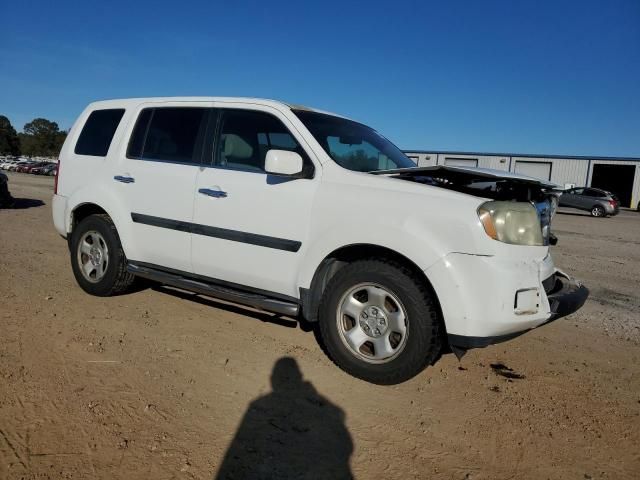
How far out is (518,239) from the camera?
2965mm

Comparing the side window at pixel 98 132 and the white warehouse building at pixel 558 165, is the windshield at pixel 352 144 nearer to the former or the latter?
the side window at pixel 98 132

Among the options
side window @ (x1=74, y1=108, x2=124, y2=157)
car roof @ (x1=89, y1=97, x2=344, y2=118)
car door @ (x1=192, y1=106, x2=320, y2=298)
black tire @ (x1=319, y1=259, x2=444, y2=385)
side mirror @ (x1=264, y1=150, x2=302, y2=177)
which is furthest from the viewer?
side window @ (x1=74, y1=108, x2=124, y2=157)

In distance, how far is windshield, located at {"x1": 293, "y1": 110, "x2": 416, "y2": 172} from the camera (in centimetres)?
369

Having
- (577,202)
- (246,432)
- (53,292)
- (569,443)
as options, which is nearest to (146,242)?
(53,292)

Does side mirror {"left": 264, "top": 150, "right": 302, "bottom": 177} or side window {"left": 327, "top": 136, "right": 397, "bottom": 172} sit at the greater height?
side window {"left": 327, "top": 136, "right": 397, "bottom": 172}

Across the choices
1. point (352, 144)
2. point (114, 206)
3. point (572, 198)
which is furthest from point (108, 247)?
point (572, 198)

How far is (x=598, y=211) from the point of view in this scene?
23.8 metres

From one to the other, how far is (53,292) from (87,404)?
264cm

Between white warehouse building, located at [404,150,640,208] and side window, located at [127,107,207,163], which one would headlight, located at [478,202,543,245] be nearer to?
side window, located at [127,107,207,163]

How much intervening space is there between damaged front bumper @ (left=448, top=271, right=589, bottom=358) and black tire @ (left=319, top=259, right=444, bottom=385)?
163mm

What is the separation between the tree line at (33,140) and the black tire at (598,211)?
98.1 meters

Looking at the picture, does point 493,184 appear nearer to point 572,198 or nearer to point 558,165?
point 572,198

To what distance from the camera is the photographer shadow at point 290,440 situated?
222cm

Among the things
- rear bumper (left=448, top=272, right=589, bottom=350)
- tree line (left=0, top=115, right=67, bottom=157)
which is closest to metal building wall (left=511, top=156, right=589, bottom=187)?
rear bumper (left=448, top=272, right=589, bottom=350)
